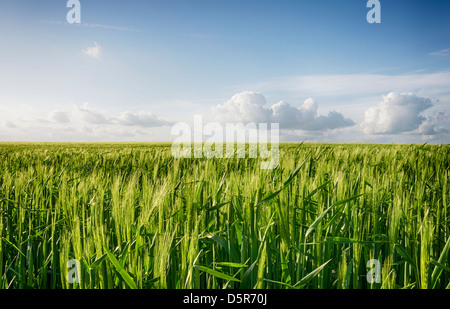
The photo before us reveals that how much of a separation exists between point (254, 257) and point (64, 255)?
650 millimetres

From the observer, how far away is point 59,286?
132cm

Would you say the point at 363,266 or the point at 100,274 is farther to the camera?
the point at 363,266

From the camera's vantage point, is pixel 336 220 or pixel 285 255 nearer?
pixel 285 255
